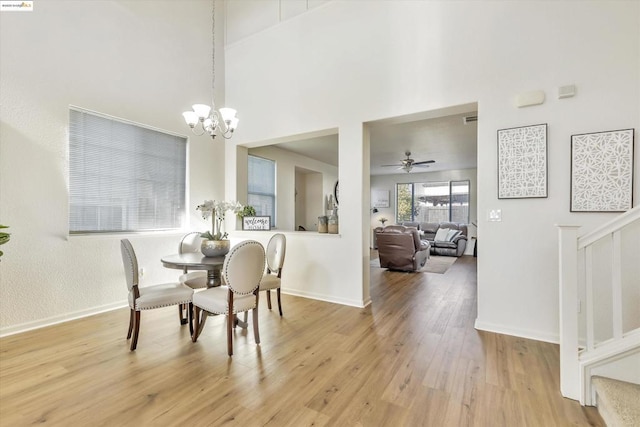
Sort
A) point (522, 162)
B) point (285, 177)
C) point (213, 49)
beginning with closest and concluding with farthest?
point (522, 162) < point (213, 49) < point (285, 177)

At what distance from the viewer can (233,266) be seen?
2.33 meters

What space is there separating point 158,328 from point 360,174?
9.24 ft

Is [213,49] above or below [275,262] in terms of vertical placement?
above

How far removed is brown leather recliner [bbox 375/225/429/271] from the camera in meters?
5.71

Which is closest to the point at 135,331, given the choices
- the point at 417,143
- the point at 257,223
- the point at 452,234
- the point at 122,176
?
the point at 122,176

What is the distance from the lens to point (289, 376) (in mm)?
2049

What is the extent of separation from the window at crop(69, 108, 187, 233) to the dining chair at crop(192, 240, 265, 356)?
1904 mm

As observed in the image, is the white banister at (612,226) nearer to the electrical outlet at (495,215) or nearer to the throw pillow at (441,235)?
the electrical outlet at (495,215)

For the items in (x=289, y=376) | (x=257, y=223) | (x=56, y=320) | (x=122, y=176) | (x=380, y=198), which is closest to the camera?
(x=289, y=376)

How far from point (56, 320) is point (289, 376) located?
2766 mm

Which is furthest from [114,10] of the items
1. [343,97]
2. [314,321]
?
[314,321]

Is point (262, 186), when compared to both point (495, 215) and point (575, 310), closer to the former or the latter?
point (495, 215)

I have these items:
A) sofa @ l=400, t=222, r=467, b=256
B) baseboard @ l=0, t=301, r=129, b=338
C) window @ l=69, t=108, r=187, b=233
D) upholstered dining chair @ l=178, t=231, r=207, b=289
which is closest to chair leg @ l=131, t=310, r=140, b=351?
upholstered dining chair @ l=178, t=231, r=207, b=289

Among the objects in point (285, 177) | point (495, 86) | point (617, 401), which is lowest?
point (617, 401)
